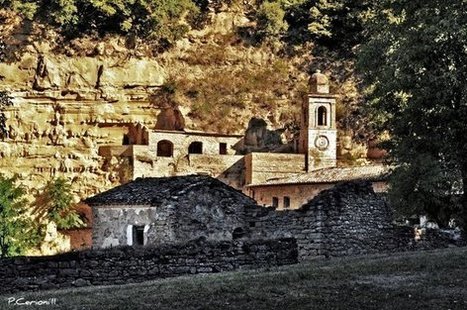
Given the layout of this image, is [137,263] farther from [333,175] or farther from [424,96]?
[333,175]

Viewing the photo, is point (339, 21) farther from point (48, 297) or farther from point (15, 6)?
point (48, 297)

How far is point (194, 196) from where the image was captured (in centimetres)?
1964

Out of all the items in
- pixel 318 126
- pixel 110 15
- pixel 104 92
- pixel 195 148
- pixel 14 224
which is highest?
pixel 110 15

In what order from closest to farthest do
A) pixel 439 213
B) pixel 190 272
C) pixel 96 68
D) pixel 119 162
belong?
1. pixel 190 272
2. pixel 439 213
3. pixel 119 162
4. pixel 96 68

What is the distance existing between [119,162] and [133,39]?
11.6 metres

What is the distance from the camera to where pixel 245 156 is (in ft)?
181

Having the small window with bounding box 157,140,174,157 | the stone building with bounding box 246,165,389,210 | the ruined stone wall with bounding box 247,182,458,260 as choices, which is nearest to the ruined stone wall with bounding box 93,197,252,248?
the ruined stone wall with bounding box 247,182,458,260

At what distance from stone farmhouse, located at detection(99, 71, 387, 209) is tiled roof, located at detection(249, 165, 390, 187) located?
0.38 feet

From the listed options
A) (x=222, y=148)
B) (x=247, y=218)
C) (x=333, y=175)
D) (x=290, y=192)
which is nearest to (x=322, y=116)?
(x=222, y=148)

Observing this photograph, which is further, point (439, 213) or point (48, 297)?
point (439, 213)

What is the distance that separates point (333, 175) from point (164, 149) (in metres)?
14.7

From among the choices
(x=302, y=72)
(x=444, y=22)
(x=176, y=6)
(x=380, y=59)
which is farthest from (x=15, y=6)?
(x=444, y=22)

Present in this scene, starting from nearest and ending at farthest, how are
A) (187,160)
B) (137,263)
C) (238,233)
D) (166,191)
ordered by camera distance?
1. (137,263)
2. (238,233)
3. (166,191)
4. (187,160)

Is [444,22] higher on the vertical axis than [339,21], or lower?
lower
